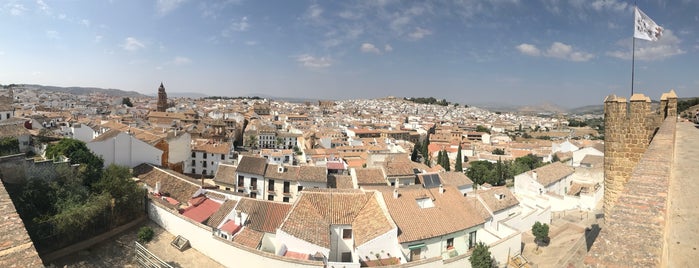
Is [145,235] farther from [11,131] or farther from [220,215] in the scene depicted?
[11,131]

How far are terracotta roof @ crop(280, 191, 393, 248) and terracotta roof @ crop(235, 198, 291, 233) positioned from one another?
3.82ft

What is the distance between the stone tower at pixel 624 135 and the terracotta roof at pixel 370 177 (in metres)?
15.8

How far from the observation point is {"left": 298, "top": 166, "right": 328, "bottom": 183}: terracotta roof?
22.2 m

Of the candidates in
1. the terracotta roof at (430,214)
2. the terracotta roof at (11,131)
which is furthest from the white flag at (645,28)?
the terracotta roof at (11,131)

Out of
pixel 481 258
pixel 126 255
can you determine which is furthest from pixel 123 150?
pixel 481 258

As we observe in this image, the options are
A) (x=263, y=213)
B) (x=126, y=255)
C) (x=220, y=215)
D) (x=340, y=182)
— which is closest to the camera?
(x=126, y=255)

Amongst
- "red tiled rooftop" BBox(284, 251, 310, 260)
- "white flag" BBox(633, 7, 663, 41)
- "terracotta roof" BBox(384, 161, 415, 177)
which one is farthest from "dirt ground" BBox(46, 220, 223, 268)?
"white flag" BBox(633, 7, 663, 41)

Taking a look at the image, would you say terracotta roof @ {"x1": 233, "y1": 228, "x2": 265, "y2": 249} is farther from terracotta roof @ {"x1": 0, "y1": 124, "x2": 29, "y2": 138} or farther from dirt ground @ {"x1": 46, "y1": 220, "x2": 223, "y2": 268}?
terracotta roof @ {"x1": 0, "y1": 124, "x2": 29, "y2": 138}

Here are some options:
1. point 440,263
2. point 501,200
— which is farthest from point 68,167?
point 501,200

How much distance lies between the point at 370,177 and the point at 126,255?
13.5 m

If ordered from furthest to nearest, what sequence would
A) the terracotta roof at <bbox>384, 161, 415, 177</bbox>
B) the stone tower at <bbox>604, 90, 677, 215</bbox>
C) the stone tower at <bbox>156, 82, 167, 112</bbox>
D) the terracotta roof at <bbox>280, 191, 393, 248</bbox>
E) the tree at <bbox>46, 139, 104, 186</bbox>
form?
the stone tower at <bbox>156, 82, 167, 112</bbox>, the terracotta roof at <bbox>384, 161, 415, 177</bbox>, the tree at <bbox>46, 139, 104, 186</bbox>, the terracotta roof at <bbox>280, 191, 393, 248</bbox>, the stone tower at <bbox>604, 90, 677, 215</bbox>

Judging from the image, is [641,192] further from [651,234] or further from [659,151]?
[659,151]

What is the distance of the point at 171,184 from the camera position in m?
19.5

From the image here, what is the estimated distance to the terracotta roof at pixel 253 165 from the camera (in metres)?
23.0
